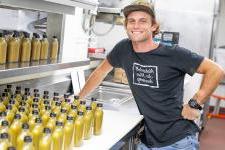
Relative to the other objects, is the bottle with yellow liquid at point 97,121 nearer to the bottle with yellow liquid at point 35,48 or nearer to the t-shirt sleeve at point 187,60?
the bottle with yellow liquid at point 35,48

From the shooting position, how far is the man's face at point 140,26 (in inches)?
90.7

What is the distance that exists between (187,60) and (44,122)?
1.01 meters

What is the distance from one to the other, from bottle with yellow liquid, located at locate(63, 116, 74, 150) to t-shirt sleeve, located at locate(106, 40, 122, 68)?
0.91m

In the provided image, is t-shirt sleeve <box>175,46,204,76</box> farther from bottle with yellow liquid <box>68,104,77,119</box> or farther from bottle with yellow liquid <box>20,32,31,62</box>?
bottle with yellow liquid <box>20,32,31,62</box>

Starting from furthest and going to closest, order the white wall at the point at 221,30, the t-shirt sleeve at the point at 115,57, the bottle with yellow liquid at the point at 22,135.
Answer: the white wall at the point at 221,30 → the t-shirt sleeve at the point at 115,57 → the bottle with yellow liquid at the point at 22,135

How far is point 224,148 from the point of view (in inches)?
205

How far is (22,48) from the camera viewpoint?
205 cm

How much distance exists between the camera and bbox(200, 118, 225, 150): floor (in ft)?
17.2

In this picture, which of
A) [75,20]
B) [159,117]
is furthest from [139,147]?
[75,20]

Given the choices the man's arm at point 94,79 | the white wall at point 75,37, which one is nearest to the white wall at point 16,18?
the white wall at point 75,37

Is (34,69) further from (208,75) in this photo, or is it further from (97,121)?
(208,75)

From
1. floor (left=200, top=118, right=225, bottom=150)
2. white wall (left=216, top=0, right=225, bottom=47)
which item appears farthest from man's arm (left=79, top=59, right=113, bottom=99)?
white wall (left=216, top=0, right=225, bottom=47)

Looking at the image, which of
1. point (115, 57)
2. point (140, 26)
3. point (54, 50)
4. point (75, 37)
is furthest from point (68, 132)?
point (75, 37)

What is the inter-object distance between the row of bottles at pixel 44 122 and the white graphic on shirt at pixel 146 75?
0.36 metres
